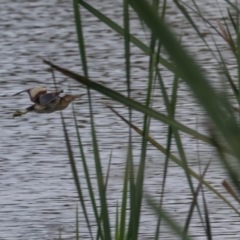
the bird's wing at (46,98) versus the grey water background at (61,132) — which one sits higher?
the bird's wing at (46,98)

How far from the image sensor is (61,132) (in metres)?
2.38

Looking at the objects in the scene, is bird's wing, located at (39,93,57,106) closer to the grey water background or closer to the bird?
the bird

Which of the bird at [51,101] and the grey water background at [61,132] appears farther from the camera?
the grey water background at [61,132]

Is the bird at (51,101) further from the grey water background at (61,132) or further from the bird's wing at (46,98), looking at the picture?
the grey water background at (61,132)

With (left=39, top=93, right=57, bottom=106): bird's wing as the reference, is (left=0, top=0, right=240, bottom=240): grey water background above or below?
below

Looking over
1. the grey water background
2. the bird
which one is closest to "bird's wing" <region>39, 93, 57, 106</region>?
the bird

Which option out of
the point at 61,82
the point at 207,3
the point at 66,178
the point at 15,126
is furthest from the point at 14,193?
the point at 207,3

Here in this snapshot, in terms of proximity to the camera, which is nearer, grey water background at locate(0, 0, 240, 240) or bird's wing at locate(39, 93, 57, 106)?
bird's wing at locate(39, 93, 57, 106)

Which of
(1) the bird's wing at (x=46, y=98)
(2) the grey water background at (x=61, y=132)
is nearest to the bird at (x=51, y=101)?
(1) the bird's wing at (x=46, y=98)

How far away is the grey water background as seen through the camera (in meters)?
1.81

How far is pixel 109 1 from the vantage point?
4012 mm

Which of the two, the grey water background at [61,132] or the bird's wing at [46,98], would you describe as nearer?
the bird's wing at [46,98]

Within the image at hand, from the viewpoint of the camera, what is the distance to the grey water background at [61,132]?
181 cm

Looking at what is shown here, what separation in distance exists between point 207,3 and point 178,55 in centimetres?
345
